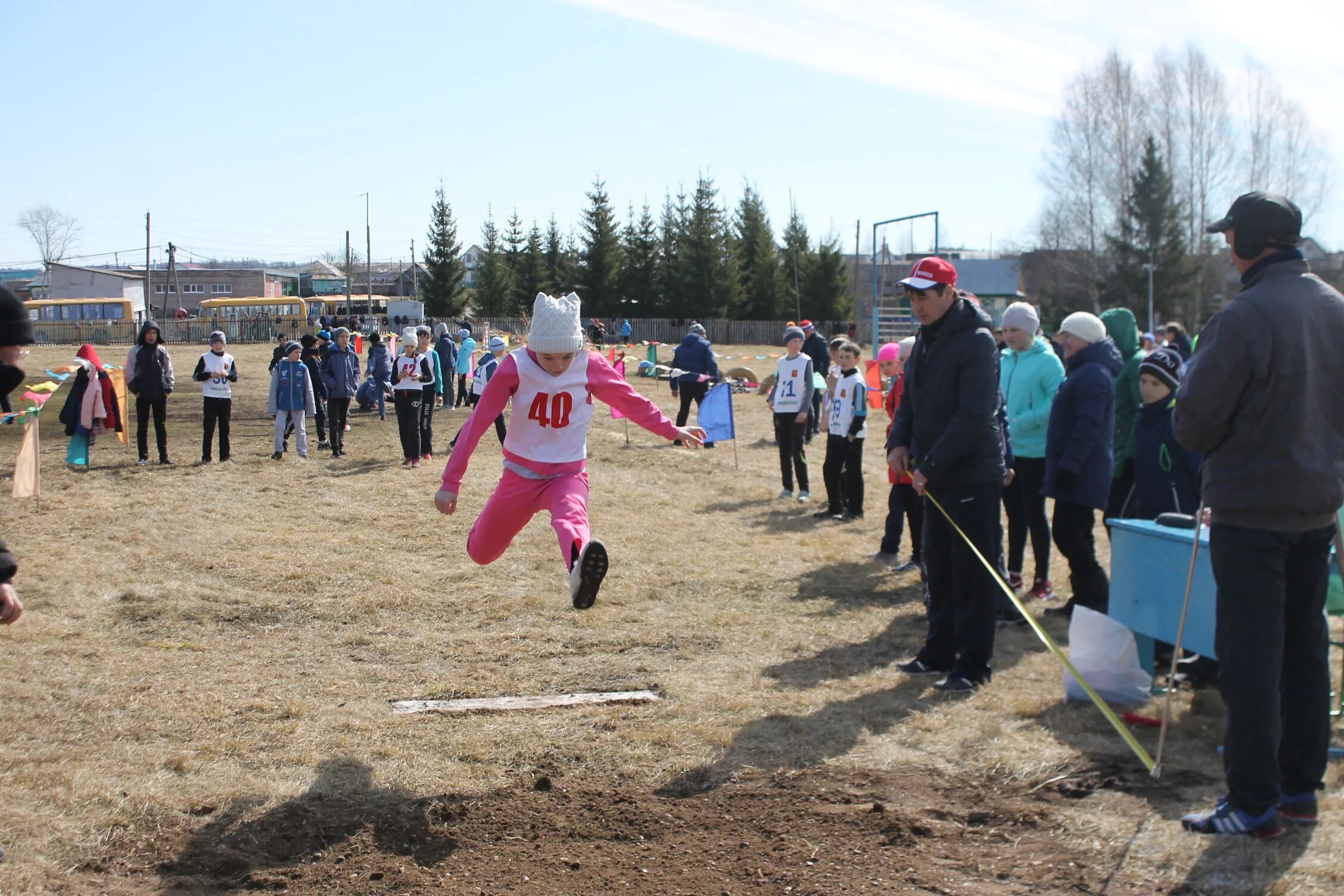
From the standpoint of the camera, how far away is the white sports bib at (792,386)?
13.2 meters

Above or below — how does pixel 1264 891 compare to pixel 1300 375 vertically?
below

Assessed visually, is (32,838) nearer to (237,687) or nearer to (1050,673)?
(237,687)

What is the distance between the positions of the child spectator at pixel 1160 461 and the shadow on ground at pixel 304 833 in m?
4.87

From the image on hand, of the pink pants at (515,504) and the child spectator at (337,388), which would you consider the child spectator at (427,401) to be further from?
the pink pants at (515,504)

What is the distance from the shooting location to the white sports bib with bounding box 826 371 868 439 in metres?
11.5

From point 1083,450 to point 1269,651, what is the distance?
10.8 feet

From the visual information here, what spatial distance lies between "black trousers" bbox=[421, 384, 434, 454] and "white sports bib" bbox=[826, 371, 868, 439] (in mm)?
6885

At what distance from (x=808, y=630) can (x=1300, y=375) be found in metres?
4.34

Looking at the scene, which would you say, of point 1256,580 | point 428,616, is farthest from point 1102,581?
point 428,616

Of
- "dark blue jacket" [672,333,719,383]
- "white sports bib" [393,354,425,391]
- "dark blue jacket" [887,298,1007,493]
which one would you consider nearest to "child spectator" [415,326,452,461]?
"white sports bib" [393,354,425,391]

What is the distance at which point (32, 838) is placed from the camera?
13.7ft

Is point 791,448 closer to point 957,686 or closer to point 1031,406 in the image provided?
point 1031,406

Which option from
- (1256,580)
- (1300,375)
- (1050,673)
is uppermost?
(1300,375)

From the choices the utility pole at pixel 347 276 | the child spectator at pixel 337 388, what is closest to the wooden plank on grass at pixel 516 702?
the child spectator at pixel 337 388
